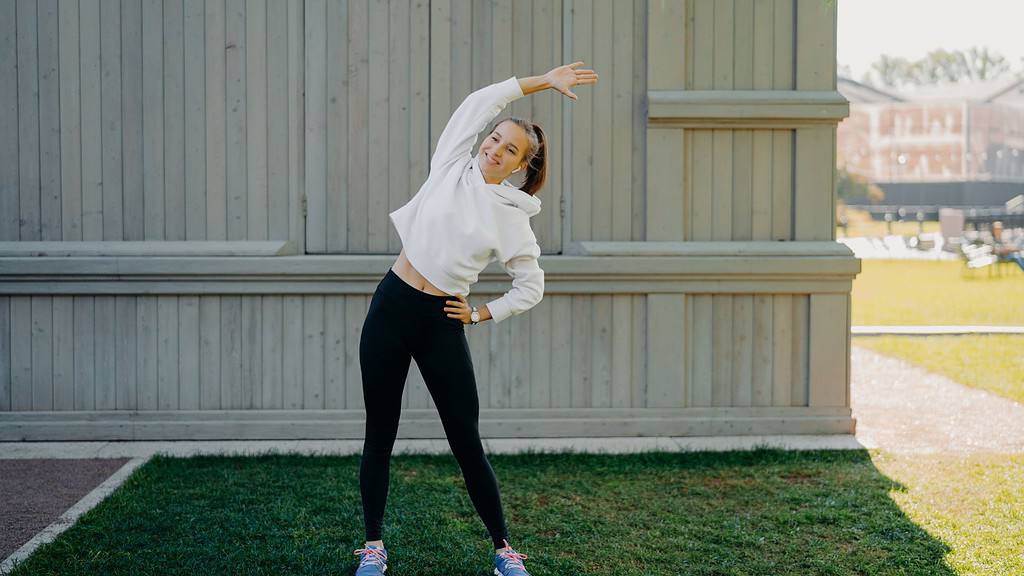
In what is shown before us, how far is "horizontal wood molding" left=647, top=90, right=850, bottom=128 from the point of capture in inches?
254

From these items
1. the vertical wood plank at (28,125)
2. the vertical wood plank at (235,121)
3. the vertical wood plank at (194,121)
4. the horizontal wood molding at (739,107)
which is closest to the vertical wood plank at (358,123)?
the vertical wood plank at (235,121)

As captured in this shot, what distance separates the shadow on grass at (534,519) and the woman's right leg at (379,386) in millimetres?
348

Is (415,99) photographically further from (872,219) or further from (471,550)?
(872,219)

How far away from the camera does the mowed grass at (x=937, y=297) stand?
14227mm

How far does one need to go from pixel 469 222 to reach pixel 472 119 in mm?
386

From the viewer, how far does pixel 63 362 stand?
653cm

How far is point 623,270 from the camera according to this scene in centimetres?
651

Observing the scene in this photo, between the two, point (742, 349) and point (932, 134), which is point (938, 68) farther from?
point (742, 349)

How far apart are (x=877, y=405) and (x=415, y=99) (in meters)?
4.01

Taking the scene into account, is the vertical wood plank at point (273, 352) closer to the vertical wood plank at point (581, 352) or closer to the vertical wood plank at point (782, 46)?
the vertical wood plank at point (581, 352)

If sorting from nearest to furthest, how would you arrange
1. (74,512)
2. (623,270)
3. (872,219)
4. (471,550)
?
(471,550)
(74,512)
(623,270)
(872,219)

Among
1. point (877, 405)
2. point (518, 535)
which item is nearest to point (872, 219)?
point (877, 405)

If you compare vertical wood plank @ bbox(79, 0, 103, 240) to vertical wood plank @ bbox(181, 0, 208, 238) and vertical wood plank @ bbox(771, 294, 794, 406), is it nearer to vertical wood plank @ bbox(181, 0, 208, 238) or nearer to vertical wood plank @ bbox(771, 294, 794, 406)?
vertical wood plank @ bbox(181, 0, 208, 238)

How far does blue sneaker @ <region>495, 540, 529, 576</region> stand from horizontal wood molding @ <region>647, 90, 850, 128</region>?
127 inches
